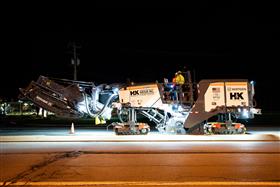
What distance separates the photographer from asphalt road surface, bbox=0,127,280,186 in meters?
10.6

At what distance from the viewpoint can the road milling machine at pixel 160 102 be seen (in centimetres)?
2264

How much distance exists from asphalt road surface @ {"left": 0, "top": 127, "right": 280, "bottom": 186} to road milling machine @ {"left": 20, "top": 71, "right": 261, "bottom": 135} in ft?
8.26

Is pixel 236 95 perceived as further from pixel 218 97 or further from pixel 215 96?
pixel 215 96

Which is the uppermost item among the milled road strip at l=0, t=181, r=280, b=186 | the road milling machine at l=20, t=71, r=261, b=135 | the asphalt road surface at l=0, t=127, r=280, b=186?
the road milling machine at l=20, t=71, r=261, b=135

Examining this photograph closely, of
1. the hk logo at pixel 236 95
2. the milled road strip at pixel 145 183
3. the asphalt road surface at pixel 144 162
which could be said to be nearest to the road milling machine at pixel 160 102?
the hk logo at pixel 236 95

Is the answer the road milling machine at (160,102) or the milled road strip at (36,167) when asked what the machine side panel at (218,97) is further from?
the milled road strip at (36,167)

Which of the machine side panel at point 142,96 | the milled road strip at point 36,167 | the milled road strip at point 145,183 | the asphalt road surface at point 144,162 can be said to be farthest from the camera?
the machine side panel at point 142,96

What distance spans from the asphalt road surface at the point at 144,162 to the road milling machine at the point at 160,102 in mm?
2517

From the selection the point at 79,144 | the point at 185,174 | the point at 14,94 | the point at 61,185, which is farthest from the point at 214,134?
the point at 14,94

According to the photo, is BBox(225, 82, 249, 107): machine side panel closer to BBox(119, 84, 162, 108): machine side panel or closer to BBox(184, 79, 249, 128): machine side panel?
BBox(184, 79, 249, 128): machine side panel

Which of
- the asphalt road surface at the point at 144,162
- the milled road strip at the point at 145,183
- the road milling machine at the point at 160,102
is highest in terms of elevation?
the road milling machine at the point at 160,102

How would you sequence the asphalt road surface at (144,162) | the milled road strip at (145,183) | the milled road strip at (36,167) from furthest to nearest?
the milled road strip at (36,167), the asphalt road surface at (144,162), the milled road strip at (145,183)

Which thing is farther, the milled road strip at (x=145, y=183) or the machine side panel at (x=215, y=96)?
the machine side panel at (x=215, y=96)

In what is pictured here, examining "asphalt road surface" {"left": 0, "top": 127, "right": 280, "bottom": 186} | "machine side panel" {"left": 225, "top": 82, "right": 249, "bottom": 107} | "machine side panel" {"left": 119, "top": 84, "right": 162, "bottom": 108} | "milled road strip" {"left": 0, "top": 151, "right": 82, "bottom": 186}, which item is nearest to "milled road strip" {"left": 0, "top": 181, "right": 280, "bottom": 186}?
"asphalt road surface" {"left": 0, "top": 127, "right": 280, "bottom": 186}
